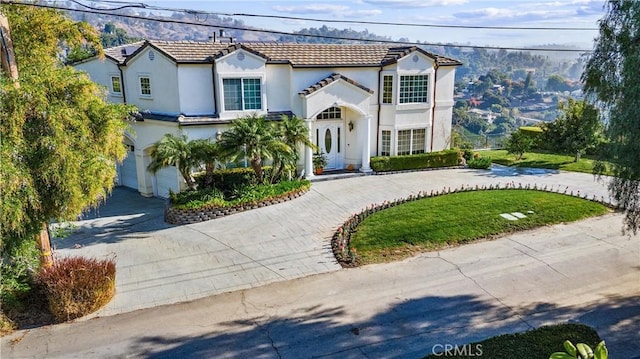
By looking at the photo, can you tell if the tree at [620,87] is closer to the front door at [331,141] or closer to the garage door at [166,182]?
the front door at [331,141]

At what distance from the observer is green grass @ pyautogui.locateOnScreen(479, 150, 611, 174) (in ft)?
83.7

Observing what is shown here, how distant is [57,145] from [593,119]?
1184cm

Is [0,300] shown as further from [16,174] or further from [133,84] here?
[133,84]

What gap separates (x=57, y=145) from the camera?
377 inches

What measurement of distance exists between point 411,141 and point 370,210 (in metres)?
9.44

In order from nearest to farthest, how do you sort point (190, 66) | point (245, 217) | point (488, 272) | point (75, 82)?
point (75, 82)
point (488, 272)
point (245, 217)
point (190, 66)

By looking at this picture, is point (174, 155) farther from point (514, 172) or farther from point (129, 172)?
point (514, 172)

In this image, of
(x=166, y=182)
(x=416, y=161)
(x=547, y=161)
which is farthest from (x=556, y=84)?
(x=166, y=182)

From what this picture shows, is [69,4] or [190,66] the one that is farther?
[190,66]

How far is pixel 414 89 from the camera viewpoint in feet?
82.1

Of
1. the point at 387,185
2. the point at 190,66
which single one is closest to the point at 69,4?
the point at 190,66

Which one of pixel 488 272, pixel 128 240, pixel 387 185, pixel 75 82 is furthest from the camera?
pixel 387 185

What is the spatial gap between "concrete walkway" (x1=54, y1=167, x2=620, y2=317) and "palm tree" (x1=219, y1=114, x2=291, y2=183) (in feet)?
7.73

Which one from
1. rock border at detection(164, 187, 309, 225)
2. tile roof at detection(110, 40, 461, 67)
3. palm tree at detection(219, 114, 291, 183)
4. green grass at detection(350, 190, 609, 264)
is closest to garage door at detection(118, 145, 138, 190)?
tile roof at detection(110, 40, 461, 67)
